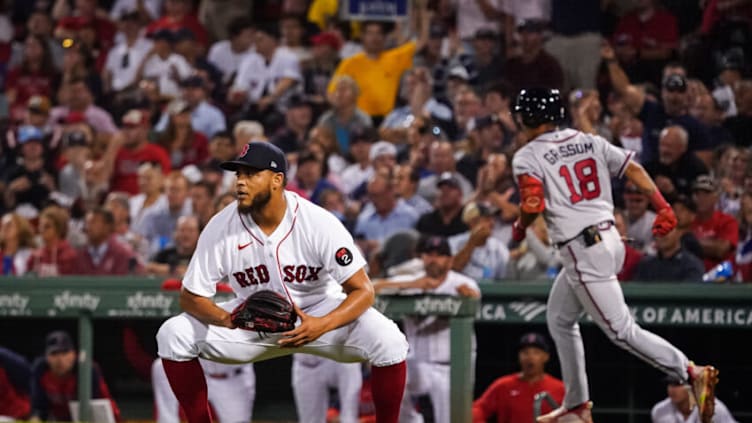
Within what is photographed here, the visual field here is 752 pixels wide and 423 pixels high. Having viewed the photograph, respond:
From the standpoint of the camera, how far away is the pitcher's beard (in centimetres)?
517

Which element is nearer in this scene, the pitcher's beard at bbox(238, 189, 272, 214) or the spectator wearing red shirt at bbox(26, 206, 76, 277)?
the pitcher's beard at bbox(238, 189, 272, 214)

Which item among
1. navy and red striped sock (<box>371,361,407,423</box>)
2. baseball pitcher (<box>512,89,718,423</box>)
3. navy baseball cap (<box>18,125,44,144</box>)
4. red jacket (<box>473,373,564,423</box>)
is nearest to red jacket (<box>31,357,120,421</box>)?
red jacket (<box>473,373,564,423</box>)

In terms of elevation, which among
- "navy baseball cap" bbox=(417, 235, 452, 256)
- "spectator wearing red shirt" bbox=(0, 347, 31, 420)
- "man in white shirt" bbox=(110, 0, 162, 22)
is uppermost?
"man in white shirt" bbox=(110, 0, 162, 22)

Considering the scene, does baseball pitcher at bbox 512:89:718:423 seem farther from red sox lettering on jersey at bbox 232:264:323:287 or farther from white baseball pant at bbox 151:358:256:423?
white baseball pant at bbox 151:358:256:423

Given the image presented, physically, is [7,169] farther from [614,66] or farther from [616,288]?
[616,288]

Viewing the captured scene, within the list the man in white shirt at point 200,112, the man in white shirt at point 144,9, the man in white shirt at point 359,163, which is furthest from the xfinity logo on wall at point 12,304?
the man in white shirt at point 144,9

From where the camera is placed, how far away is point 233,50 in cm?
1138

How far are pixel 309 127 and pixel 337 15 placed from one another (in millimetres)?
1501

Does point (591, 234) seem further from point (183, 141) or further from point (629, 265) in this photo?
point (183, 141)

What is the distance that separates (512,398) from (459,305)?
3.01 feet

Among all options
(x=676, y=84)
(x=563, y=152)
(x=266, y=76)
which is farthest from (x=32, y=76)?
(x=563, y=152)

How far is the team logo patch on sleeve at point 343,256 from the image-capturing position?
5.15 m

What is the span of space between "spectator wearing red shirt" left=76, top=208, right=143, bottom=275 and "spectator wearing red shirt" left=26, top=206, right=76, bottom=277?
92mm

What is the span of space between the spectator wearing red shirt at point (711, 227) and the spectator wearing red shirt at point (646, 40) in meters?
1.66
